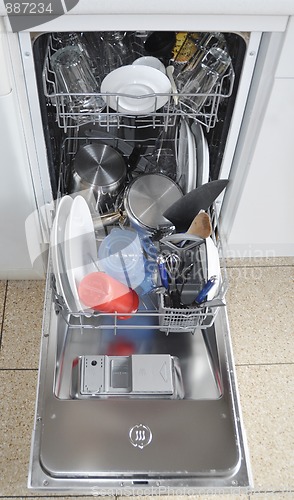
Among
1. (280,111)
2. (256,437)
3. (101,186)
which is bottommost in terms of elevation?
(256,437)

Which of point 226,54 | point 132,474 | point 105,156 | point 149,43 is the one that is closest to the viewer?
point 132,474

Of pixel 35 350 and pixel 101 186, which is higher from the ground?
pixel 101 186

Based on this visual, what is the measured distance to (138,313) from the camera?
1211 mm

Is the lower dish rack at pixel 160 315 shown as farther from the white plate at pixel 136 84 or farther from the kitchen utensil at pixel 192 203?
the white plate at pixel 136 84

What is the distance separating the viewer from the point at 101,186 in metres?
1.42

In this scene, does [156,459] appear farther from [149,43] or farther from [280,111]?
[149,43]

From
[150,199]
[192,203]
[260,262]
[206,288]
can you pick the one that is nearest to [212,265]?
[206,288]

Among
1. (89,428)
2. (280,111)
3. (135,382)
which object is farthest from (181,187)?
(89,428)

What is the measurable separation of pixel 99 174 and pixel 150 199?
161 mm

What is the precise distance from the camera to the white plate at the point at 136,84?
119 cm

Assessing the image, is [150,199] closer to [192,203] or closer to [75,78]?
[192,203]

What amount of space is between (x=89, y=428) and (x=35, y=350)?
406mm

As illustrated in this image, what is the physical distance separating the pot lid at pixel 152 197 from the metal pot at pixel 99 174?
0.07 metres

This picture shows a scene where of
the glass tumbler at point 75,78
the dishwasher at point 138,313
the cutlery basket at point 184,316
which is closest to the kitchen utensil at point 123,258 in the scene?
the dishwasher at point 138,313
